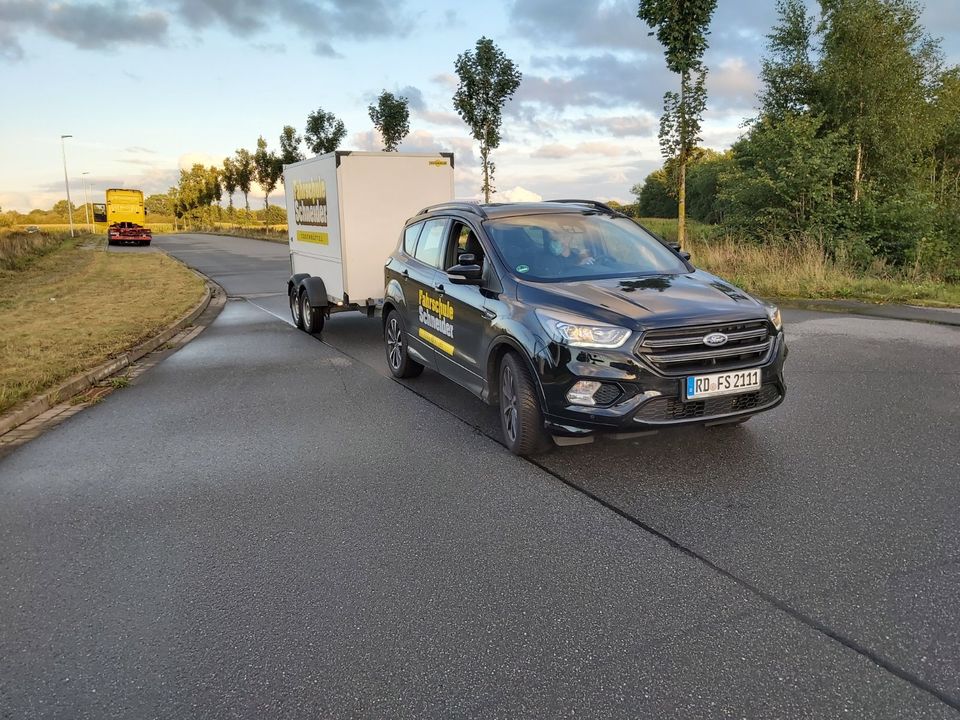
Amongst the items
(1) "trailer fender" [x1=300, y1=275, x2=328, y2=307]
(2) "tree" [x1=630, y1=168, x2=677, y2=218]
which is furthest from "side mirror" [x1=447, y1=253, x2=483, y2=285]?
(2) "tree" [x1=630, y1=168, x2=677, y2=218]

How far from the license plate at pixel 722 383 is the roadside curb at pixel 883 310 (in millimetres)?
7287

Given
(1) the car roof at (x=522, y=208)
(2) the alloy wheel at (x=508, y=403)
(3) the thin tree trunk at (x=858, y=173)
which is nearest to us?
(2) the alloy wheel at (x=508, y=403)

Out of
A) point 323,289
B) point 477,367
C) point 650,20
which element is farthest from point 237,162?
point 477,367

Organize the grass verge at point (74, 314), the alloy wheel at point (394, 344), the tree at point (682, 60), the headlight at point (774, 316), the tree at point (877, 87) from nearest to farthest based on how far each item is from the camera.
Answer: the headlight at point (774, 316) < the alloy wheel at point (394, 344) < the grass verge at point (74, 314) < the tree at point (682, 60) < the tree at point (877, 87)

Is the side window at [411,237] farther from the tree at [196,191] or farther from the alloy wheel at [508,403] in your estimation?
the tree at [196,191]

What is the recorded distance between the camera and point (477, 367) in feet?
18.4

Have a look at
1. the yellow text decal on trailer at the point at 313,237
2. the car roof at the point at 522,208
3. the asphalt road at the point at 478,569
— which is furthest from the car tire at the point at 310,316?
the asphalt road at the point at 478,569

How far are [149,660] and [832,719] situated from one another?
8.29 feet

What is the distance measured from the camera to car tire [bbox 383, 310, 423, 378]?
25.0 ft

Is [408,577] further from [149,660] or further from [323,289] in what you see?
[323,289]

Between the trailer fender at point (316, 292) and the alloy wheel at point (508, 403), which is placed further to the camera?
the trailer fender at point (316, 292)

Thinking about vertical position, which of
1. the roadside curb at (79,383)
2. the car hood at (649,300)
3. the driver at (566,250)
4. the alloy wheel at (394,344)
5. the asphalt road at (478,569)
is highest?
the driver at (566,250)

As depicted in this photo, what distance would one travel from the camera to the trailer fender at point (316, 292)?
10594 mm

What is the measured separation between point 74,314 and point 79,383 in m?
6.45
